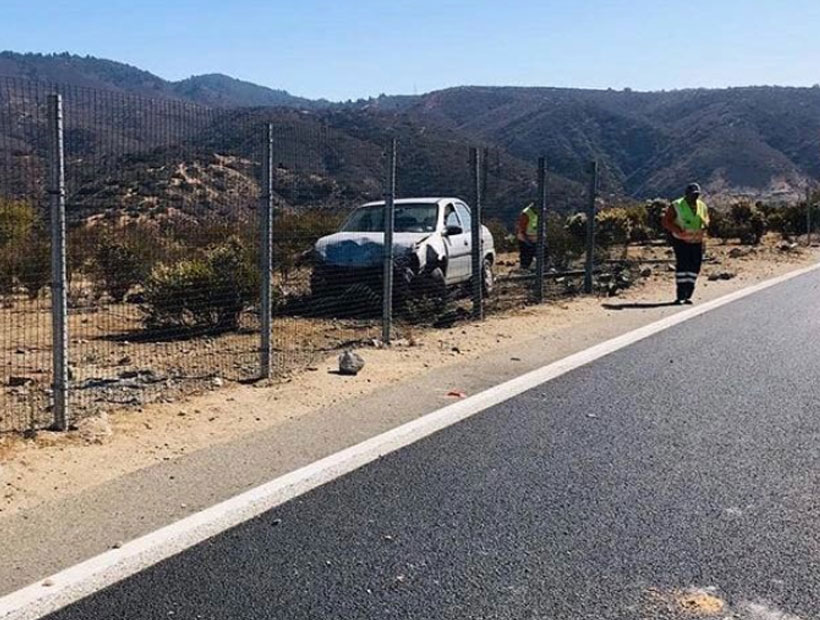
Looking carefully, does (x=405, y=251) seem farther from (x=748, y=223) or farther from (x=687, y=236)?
(x=748, y=223)

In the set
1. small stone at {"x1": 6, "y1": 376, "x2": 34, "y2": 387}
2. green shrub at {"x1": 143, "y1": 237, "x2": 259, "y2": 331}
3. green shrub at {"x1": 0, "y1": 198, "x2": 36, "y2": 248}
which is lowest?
small stone at {"x1": 6, "y1": 376, "x2": 34, "y2": 387}

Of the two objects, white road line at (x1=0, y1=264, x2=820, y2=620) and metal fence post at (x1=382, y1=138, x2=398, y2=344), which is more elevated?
metal fence post at (x1=382, y1=138, x2=398, y2=344)

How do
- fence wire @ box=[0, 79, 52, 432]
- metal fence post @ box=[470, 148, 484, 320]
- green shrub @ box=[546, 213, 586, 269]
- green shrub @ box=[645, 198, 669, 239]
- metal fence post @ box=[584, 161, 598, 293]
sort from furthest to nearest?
green shrub @ box=[645, 198, 669, 239] → green shrub @ box=[546, 213, 586, 269] → metal fence post @ box=[584, 161, 598, 293] → metal fence post @ box=[470, 148, 484, 320] → fence wire @ box=[0, 79, 52, 432]

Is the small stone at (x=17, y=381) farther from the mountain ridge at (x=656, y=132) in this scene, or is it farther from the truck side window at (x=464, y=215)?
the mountain ridge at (x=656, y=132)

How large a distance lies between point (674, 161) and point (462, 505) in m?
106

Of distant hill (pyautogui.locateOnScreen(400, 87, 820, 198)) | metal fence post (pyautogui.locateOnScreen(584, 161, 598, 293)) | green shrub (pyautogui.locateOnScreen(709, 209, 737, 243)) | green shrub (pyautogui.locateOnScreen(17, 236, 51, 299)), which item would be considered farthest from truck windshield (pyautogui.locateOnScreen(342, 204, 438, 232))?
distant hill (pyautogui.locateOnScreen(400, 87, 820, 198))

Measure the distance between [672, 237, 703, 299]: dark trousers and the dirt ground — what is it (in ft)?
5.48

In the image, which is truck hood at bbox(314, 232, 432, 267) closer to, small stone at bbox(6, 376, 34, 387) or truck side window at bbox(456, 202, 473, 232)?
truck side window at bbox(456, 202, 473, 232)

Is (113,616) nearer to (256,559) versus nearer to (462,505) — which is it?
(256,559)

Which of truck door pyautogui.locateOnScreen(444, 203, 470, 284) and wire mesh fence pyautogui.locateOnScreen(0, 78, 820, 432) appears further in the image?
truck door pyautogui.locateOnScreen(444, 203, 470, 284)

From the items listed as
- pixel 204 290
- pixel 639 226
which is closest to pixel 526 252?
pixel 204 290

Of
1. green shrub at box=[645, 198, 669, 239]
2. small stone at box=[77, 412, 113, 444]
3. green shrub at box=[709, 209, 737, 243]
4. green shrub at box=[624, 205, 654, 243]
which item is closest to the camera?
small stone at box=[77, 412, 113, 444]

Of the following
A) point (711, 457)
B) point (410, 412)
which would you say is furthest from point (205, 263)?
point (711, 457)

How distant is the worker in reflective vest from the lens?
71.2ft
